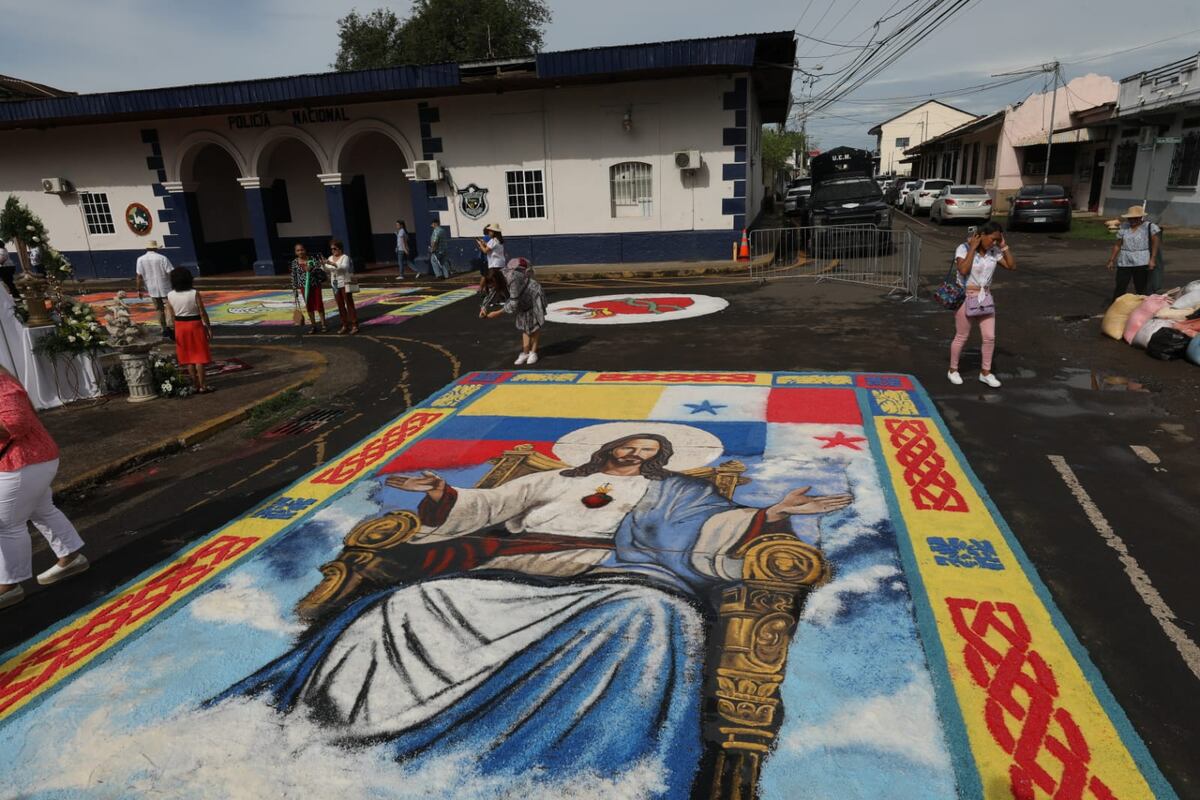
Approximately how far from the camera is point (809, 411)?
7.33m

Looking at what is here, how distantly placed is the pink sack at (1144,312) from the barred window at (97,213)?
91.8 feet

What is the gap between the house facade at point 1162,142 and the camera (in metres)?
23.0

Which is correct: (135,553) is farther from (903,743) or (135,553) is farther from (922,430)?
(922,430)

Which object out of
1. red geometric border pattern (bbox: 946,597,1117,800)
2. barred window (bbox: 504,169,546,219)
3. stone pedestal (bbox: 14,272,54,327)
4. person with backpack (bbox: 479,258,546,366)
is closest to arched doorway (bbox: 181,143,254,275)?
barred window (bbox: 504,169,546,219)

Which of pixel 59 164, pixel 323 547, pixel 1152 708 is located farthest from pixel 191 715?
pixel 59 164

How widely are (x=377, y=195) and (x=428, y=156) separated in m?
3.83

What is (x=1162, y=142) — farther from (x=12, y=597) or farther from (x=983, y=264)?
(x=12, y=597)

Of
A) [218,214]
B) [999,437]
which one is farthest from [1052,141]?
[218,214]

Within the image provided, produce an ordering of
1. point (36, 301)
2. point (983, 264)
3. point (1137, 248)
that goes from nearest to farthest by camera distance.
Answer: point (983, 264) → point (36, 301) → point (1137, 248)

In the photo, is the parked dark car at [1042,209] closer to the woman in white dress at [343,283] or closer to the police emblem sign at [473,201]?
the police emblem sign at [473,201]

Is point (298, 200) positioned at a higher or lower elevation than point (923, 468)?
higher

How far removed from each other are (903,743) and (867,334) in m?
8.57

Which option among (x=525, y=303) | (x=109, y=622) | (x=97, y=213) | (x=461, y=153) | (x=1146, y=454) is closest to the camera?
(x=109, y=622)

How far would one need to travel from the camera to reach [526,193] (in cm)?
2053
